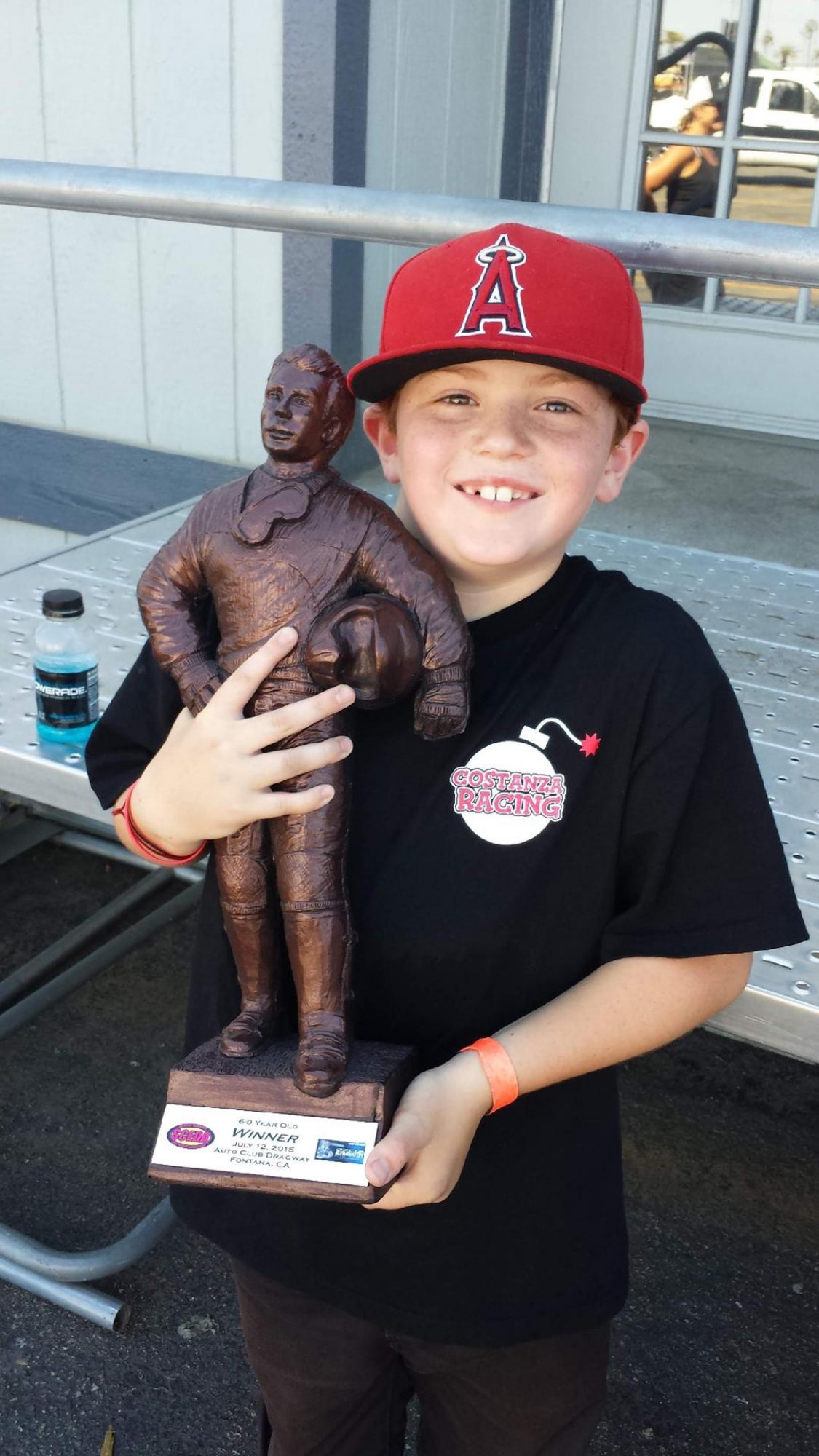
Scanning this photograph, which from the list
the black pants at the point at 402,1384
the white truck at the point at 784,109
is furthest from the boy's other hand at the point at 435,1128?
the white truck at the point at 784,109

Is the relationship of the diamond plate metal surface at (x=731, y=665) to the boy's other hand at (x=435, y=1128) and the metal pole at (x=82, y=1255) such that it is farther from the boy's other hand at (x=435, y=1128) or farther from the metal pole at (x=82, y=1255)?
the metal pole at (x=82, y=1255)

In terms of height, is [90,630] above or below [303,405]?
below

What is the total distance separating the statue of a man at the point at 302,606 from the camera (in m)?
1.05

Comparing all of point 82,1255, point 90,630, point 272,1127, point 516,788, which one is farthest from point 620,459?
point 82,1255

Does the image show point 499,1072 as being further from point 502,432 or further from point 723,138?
point 723,138

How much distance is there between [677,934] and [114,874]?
2.73 metres

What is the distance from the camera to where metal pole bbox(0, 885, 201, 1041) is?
2744 mm

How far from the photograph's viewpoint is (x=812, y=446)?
203 inches

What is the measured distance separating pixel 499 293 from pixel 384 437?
0.20 m

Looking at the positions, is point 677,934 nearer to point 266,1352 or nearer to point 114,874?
point 266,1352

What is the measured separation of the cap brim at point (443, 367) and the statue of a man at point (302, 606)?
0.06 meters

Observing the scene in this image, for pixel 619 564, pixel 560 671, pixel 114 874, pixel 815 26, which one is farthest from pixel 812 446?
pixel 560 671

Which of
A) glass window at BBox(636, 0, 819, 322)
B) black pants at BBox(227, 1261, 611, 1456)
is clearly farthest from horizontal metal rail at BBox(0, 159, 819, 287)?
glass window at BBox(636, 0, 819, 322)

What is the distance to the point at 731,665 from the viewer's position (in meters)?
2.24
